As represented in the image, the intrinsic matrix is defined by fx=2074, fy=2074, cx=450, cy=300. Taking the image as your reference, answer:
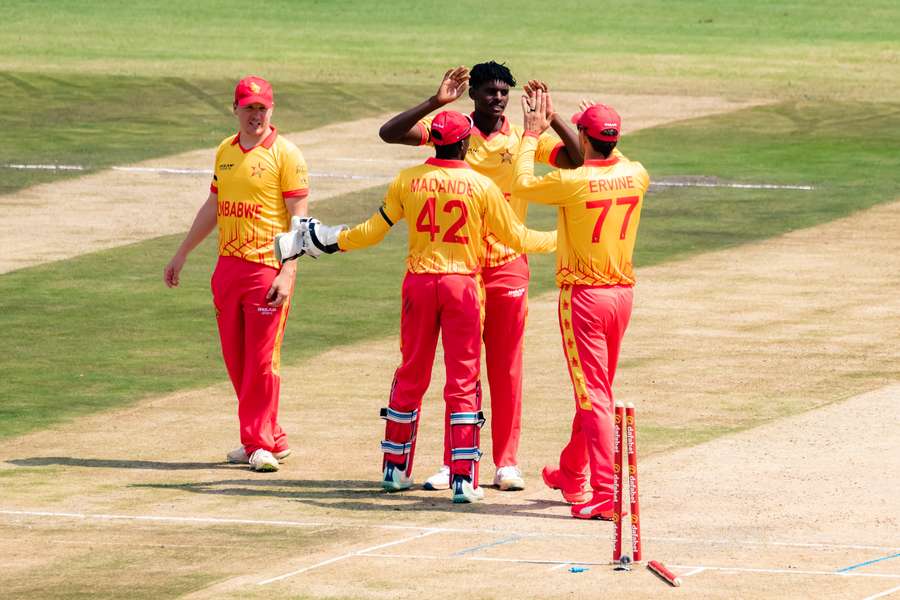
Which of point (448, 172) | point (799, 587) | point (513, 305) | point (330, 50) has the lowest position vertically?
point (799, 587)

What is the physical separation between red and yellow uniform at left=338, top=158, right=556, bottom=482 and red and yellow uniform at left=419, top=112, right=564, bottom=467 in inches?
10.4

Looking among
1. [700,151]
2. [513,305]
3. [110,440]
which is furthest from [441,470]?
[700,151]

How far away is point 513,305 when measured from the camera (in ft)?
40.8

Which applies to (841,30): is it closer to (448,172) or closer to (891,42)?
(891,42)

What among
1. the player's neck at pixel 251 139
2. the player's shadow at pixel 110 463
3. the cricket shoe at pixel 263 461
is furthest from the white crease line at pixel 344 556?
the player's neck at pixel 251 139

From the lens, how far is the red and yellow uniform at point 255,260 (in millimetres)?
13297

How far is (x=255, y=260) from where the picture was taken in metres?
13.3

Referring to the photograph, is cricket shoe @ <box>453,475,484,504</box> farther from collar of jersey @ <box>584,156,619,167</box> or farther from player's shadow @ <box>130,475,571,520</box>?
collar of jersey @ <box>584,156,619,167</box>

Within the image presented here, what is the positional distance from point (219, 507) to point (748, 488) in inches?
123

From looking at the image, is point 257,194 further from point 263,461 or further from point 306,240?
point 263,461

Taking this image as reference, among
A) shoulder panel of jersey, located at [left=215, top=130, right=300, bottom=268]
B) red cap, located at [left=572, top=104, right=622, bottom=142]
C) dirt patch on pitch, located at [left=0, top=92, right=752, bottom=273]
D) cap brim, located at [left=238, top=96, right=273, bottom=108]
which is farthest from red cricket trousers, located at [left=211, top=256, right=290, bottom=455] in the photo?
dirt patch on pitch, located at [left=0, top=92, right=752, bottom=273]

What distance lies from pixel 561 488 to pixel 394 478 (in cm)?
100

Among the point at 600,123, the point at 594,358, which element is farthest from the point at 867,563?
the point at 600,123

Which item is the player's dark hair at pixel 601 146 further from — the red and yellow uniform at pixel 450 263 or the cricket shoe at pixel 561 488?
the cricket shoe at pixel 561 488
